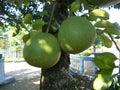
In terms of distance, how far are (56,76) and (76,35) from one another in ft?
0.79

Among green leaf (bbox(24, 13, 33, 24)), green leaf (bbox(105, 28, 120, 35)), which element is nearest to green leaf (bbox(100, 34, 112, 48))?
green leaf (bbox(105, 28, 120, 35))

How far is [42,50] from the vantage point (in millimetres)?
446

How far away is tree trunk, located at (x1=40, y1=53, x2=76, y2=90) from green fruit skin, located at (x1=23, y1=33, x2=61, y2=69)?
0.58 feet

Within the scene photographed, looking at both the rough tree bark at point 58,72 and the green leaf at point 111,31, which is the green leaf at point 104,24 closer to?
the green leaf at point 111,31

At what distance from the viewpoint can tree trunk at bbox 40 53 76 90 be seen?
0.65m

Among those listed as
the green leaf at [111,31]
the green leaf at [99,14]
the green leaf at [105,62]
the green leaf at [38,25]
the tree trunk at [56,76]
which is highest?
the green leaf at [99,14]

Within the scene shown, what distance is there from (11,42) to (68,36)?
41.6 ft

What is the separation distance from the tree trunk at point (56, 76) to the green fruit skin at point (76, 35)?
189 mm

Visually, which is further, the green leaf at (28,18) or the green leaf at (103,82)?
the green leaf at (28,18)

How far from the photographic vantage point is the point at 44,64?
0.45 meters

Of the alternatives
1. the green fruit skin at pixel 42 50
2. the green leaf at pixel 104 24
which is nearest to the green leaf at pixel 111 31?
the green leaf at pixel 104 24

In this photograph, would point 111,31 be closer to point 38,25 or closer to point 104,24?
point 104,24

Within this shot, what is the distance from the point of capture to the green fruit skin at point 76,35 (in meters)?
0.43

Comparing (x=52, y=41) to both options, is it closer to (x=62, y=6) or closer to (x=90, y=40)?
(x=90, y=40)
